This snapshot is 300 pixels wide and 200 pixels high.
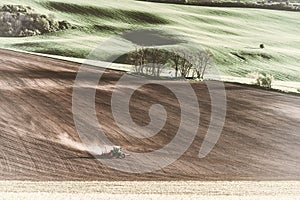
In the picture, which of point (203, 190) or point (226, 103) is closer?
point (203, 190)

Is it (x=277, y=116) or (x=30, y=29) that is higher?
(x=30, y=29)

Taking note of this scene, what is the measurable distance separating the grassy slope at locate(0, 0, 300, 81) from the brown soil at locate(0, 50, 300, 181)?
1.18 feet

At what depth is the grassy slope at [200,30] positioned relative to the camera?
27.1 ft

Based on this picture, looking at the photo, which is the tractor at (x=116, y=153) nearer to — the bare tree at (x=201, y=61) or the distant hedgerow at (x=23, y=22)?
the bare tree at (x=201, y=61)

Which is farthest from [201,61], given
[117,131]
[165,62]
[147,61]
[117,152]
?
[117,152]

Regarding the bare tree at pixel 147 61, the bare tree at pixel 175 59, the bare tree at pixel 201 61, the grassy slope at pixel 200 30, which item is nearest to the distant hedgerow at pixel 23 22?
the grassy slope at pixel 200 30

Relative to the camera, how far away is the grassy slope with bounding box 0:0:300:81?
8266mm

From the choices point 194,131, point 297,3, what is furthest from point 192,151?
point 297,3

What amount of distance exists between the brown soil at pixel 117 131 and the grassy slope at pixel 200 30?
0.36 metres

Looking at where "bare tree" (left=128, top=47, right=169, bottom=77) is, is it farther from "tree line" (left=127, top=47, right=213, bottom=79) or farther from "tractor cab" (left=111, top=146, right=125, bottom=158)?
"tractor cab" (left=111, top=146, right=125, bottom=158)

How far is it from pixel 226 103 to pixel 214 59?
0.71 m

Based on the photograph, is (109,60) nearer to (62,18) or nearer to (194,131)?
(62,18)

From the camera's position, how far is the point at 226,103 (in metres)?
8.41

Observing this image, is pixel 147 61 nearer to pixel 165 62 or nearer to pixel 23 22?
pixel 165 62
